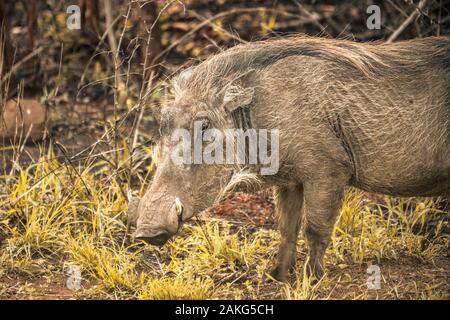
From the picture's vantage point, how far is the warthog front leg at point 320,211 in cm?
416

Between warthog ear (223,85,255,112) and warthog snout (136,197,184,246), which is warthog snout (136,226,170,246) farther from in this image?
warthog ear (223,85,255,112)

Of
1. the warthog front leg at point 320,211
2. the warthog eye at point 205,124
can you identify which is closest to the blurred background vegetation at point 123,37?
the warthog eye at point 205,124

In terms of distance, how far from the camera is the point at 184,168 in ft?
13.1

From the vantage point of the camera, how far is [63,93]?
313 inches

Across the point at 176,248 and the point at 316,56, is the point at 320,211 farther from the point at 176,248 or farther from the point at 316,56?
the point at 176,248

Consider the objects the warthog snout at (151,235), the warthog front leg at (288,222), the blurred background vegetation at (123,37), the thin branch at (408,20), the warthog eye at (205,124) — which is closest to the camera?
the warthog snout at (151,235)

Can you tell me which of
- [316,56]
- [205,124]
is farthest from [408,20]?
[205,124]

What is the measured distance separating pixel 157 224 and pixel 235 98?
81 centimetres

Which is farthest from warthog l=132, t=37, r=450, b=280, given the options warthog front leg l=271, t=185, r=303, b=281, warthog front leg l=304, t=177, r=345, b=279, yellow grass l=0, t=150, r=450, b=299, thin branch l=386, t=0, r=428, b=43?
thin branch l=386, t=0, r=428, b=43

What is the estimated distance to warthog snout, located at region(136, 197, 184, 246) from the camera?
3.79 metres

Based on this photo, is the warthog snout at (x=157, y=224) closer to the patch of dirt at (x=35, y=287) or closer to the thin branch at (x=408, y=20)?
the patch of dirt at (x=35, y=287)

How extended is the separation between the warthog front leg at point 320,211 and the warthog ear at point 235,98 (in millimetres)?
525

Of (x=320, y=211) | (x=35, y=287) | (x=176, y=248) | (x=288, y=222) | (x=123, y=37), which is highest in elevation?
(x=123, y=37)

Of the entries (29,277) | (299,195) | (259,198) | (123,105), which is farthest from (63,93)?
(299,195)
